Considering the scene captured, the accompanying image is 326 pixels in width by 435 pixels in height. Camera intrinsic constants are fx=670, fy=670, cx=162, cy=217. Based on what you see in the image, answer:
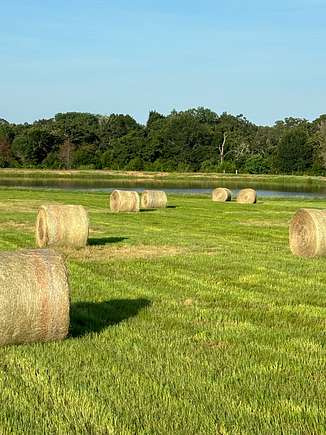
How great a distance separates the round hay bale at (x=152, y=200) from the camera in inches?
1539

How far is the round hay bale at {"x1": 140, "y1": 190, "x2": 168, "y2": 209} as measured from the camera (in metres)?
39.1

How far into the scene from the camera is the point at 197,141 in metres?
137

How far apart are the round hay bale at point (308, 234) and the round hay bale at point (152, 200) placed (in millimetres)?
20777

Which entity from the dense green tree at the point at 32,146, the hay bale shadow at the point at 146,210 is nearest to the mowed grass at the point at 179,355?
the hay bale shadow at the point at 146,210

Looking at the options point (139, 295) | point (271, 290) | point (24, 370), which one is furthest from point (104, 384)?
point (271, 290)

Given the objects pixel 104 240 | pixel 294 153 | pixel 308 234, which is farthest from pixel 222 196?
pixel 294 153

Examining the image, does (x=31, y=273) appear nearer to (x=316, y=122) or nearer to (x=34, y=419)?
(x=34, y=419)

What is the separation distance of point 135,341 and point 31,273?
165cm

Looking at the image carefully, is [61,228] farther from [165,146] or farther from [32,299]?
[165,146]

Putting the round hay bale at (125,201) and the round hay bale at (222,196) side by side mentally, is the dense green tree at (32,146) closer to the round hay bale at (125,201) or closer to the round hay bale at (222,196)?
the round hay bale at (222,196)

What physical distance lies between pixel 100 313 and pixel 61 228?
8483mm

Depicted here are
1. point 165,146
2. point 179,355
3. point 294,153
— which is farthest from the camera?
point 165,146

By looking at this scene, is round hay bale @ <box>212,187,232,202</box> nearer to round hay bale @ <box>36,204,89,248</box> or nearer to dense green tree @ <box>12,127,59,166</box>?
round hay bale @ <box>36,204,89,248</box>

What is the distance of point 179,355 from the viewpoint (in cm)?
827
